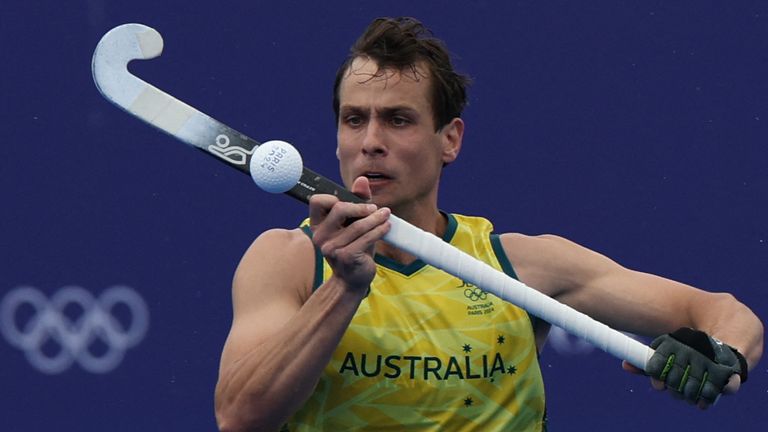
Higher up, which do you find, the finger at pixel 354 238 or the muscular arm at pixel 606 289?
the muscular arm at pixel 606 289

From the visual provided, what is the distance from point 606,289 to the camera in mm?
4477

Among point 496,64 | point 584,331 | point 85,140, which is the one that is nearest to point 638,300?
point 584,331

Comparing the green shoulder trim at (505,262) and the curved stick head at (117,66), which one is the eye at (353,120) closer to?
the green shoulder trim at (505,262)

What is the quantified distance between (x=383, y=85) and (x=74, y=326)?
1.86 metres

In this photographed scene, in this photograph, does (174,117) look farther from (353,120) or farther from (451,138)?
(451,138)

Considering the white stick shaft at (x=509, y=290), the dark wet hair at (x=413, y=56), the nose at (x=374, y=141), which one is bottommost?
the white stick shaft at (x=509, y=290)

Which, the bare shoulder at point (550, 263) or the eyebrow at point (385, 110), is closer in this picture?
the eyebrow at point (385, 110)

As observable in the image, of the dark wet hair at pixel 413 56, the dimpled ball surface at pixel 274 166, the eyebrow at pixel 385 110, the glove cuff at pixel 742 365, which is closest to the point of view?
the dimpled ball surface at pixel 274 166

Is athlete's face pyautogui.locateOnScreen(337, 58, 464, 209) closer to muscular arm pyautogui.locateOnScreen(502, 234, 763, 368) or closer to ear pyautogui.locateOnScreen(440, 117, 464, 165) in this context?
ear pyautogui.locateOnScreen(440, 117, 464, 165)

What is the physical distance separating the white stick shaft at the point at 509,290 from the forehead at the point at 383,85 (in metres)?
0.66

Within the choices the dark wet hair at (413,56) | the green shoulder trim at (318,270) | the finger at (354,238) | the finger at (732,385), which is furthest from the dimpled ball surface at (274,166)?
the finger at (732,385)

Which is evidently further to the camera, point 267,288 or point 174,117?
point 267,288

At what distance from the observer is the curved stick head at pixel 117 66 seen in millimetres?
3469

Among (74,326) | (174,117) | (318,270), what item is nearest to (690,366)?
(318,270)
